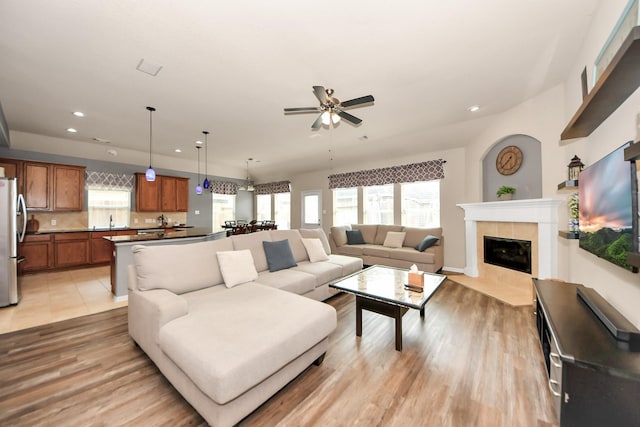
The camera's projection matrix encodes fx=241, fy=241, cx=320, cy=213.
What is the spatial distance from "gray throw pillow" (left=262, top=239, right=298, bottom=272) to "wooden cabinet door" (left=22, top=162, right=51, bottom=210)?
16.7 feet

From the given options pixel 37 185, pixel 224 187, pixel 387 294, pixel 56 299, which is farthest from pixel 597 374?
pixel 224 187

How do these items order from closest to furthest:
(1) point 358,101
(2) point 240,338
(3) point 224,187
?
(2) point 240,338 → (1) point 358,101 → (3) point 224,187

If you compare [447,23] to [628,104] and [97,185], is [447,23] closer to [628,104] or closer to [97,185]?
[628,104]

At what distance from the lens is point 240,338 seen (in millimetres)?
1466

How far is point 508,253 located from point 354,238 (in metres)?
2.98

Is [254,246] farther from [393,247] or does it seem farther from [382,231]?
[382,231]

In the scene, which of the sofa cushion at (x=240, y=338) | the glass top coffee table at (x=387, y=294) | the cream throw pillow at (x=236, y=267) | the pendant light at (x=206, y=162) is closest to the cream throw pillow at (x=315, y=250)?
the glass top coffee table at (x=387, y=294)

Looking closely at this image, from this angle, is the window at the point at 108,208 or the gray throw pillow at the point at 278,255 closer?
the gray throw pillow at the point at 278,255

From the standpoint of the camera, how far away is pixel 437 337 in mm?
2398

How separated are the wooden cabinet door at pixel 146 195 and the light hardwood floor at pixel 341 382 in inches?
165

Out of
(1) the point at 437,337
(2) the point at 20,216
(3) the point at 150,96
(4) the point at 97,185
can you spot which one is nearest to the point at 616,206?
(1) the point at 437,337

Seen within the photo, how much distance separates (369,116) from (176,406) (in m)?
4.05

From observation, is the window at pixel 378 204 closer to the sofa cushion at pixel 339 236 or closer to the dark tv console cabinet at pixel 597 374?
the sofa cushion at pixel 339 236

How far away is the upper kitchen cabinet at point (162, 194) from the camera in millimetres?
6160
